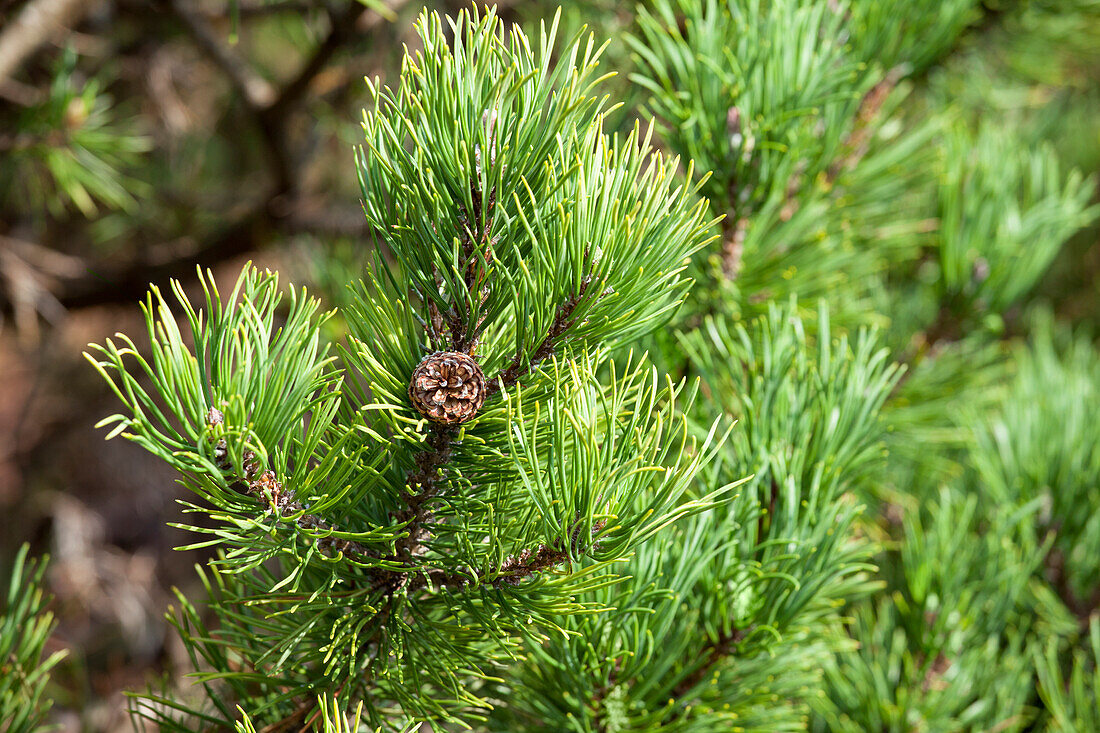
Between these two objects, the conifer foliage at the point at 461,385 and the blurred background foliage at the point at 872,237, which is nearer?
the conifer foliage at the point at 461,385

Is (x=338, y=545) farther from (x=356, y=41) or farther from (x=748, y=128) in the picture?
(x=356, y=41)

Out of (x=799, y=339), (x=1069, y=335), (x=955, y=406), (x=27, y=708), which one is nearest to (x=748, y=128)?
(x=799, y=339)

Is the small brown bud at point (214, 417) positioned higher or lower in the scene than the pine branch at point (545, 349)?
lower

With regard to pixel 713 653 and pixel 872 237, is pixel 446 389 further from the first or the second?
pixel 872 237

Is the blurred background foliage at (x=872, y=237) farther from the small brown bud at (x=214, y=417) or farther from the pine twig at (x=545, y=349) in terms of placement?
the small brown bud at (x=214, y=417)

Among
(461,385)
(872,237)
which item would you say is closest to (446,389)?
(461,385)

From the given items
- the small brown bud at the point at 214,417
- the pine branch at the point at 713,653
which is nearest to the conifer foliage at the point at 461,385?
the small brown bud at the point at 214,417

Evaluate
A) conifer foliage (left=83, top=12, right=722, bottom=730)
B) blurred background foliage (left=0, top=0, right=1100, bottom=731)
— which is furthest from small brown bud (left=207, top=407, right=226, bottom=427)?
blurred background foliage (left=0, top=0, right=1100, bottom=731)
